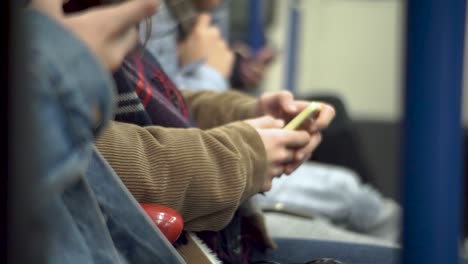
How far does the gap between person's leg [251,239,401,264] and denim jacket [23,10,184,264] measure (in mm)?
248

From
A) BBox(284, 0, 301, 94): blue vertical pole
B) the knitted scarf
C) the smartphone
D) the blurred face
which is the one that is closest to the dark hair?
the knitted scarf

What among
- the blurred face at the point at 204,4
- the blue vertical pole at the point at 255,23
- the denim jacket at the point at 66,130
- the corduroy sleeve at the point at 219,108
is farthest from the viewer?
the blue vertical pole at the point at 255,23

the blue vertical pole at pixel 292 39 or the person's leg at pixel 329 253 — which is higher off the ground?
the person's leg at pixel 329 253

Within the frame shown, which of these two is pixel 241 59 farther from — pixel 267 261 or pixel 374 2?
pixel 374 2

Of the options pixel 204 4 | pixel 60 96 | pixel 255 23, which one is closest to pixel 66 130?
pixel 60 96

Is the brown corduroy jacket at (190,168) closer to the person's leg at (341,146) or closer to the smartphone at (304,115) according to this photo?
the smartphone at (304,115)

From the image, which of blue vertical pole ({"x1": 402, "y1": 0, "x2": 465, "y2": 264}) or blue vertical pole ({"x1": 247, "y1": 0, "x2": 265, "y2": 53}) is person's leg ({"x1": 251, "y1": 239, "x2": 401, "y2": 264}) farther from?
blue vertical pole ({"x1": 247, "y1": 0, "x2": 265, "y2": 53})

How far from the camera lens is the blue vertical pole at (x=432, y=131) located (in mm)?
331

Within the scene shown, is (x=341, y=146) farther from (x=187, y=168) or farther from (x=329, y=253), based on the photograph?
(x=187, y=168)

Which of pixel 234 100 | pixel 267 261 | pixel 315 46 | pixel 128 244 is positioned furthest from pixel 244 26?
pixel 128 244

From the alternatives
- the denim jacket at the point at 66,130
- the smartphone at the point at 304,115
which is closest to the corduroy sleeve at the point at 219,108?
the smartphone at the point at 304,115

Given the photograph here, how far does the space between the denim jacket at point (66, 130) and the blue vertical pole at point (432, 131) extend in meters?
0.14

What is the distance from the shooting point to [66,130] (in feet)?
1.00

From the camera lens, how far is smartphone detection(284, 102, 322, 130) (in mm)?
637
